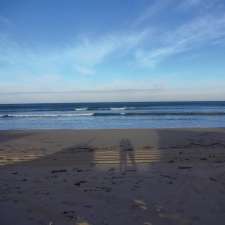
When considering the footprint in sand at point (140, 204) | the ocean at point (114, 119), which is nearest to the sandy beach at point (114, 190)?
the footprint in sand at point (140, 204)

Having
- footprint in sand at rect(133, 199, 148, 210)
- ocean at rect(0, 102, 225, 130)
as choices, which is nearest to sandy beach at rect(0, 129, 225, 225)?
footprint in sand at rect(133, 199, 148, 210)

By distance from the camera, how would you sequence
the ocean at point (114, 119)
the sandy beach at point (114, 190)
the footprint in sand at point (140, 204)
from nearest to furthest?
the sandy beach at point (114, 190), the footprint in sand at point (140, 204), the ocean at point (114, 119)

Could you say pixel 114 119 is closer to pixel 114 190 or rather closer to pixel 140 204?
pixel 114 190

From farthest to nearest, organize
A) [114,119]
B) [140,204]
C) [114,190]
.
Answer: [114,119]
[114,190]
[140,204]

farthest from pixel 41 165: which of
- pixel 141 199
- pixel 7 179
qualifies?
pixel 141 199

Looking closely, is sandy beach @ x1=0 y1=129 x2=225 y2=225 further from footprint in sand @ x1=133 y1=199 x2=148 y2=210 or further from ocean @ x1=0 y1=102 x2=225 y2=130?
ocean @ x1=0 y1=102 x2=225 y2=130

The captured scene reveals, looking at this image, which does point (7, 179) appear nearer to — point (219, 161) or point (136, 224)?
point (136, 224)

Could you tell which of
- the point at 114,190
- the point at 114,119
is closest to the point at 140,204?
the point at 114,190

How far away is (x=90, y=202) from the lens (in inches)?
150

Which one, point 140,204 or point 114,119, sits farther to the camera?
point 114,119

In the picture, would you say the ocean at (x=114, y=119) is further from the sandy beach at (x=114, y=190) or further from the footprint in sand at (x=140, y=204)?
the footprint in sand at (x=140, y=204)

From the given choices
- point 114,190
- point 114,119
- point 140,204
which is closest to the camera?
point 140,204

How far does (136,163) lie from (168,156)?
1286 millimetres

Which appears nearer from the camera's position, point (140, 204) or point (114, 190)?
point (140, 204)
